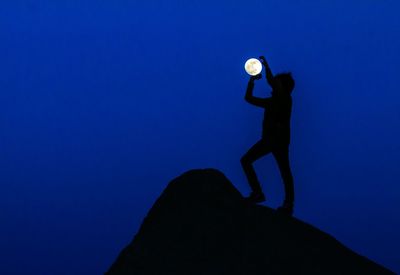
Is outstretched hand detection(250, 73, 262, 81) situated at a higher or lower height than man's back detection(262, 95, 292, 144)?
higher

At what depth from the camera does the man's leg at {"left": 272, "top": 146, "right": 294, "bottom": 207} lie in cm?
736

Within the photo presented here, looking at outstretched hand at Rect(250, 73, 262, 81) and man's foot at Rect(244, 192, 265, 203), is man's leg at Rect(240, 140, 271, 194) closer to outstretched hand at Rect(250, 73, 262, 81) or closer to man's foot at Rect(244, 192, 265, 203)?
man's foot at Rect(244, 192, 265, 203)

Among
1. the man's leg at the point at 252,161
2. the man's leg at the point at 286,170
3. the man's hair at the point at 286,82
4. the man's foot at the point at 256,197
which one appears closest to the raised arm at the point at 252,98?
the man's hair at the point at 286,82

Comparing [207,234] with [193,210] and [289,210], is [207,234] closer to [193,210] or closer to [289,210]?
[193,210]

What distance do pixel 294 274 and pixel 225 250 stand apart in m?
0.78

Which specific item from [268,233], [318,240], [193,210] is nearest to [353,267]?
[318,240]

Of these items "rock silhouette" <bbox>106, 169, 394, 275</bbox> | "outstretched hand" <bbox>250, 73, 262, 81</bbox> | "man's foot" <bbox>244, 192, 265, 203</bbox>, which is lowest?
"rock silhouette" <bbox>106, 169, 394, 275</bbox>

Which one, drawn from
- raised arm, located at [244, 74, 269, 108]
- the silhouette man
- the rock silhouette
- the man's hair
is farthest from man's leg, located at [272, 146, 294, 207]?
the rock silhouette

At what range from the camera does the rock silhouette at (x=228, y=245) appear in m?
4.89

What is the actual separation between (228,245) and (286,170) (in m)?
2.42

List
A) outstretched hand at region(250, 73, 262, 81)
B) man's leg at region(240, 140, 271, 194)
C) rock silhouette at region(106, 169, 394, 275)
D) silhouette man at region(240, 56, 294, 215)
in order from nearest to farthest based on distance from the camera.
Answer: rock silhouette at region(106, 169, 394, 275) → silhouette man at region(240, 56, 294, 215) → outstretched hand at region(250, 73, 262, 81) → man's leg at region(240, 140, 271, 194)

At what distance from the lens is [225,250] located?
204 inches

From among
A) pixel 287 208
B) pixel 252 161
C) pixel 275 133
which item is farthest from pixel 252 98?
pixel 287 208

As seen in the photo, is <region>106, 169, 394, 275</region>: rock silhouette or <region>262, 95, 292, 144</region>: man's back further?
<region>262, 95, 292, 144</region>: man's back
